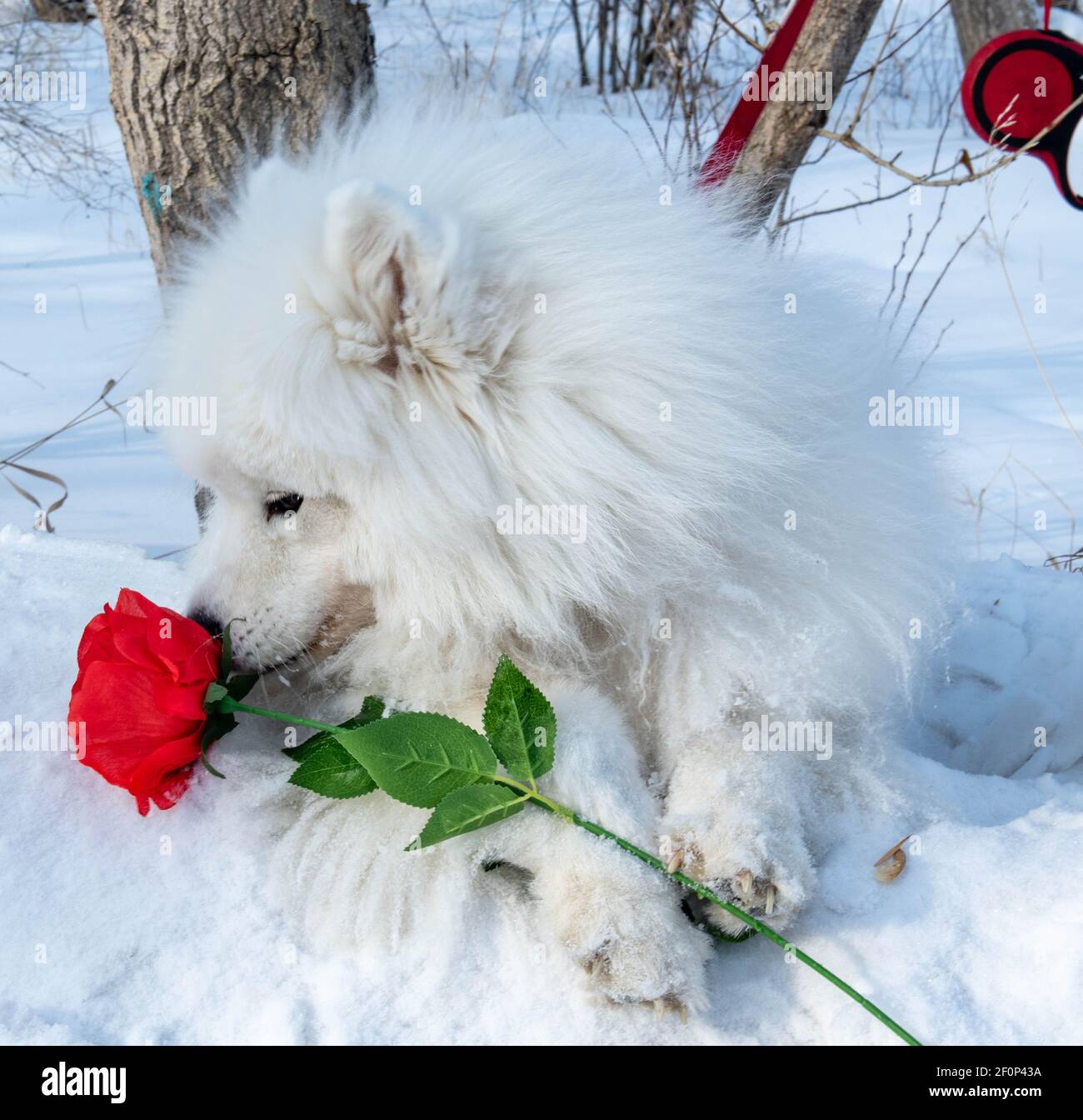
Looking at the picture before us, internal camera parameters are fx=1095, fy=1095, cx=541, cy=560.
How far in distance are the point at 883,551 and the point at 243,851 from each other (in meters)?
1.25

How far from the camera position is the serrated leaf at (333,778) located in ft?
5.81

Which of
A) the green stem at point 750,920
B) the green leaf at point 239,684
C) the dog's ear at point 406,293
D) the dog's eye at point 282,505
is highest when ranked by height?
the dog's ear at point 406,293

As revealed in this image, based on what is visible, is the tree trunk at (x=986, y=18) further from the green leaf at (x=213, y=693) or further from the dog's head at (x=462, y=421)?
the green leaf at (x=213, y=693)

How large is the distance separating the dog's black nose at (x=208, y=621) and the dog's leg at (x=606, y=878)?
0.61 metres

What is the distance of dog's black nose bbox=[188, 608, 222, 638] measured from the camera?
192 centimetres

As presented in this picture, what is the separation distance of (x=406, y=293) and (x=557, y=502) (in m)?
0.41

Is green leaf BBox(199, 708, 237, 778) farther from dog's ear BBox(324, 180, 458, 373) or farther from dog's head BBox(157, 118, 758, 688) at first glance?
dog's ear BBox(324, 180, 458, 373)

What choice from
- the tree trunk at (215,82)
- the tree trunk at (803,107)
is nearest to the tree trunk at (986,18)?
the tree trunk at (803,107)

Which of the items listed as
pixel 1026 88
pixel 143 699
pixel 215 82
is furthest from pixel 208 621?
pixel 1026 88

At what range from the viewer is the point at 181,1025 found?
154 centimetres

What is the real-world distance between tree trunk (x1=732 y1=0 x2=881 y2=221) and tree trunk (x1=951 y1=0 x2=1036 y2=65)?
15.3 ft

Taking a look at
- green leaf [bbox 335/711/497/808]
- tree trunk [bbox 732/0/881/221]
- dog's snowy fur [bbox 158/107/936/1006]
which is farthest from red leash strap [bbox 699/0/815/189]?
green leaf [bbox 335/711/497/808]

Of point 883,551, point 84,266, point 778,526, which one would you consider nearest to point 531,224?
point 778,526
